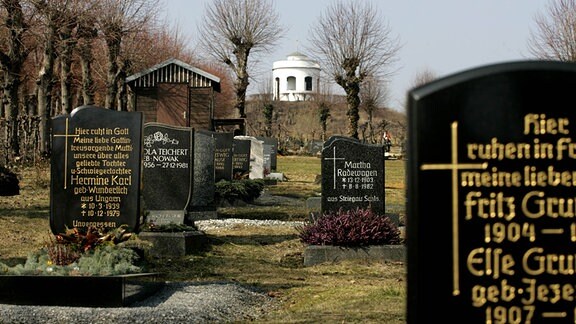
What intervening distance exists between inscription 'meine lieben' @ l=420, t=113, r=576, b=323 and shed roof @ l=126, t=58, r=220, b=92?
123ft

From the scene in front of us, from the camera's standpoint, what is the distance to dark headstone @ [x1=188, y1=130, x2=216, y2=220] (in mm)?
18734

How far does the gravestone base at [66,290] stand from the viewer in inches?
353

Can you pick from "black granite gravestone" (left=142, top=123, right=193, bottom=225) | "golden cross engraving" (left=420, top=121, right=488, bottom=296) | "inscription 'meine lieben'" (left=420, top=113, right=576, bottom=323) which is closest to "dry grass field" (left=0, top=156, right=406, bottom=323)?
"black granite gravestone" (left=142, top=123, right=193, bottom=225)

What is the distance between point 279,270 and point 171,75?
96.7 ft

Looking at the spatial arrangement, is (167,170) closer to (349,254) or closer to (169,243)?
(169,243)

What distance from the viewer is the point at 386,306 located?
9.34 meters

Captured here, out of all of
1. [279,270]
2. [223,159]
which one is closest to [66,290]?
[279,270]

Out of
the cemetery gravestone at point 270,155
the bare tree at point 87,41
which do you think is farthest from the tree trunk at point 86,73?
the cemetery gravestone at point 270,155

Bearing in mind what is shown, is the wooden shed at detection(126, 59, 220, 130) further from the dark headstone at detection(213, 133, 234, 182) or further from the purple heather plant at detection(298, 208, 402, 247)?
the purple heather plant at detection(298, 208, 402, 247)

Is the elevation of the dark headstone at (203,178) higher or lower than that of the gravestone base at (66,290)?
higher

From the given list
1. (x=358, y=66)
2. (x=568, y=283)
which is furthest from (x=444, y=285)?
(x=358, y=66)

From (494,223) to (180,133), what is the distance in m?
12.7

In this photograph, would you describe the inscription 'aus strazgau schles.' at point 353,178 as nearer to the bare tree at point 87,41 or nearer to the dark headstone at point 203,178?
the dark headstone at point 203,178

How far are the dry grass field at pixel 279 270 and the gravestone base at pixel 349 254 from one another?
6.6 inches
